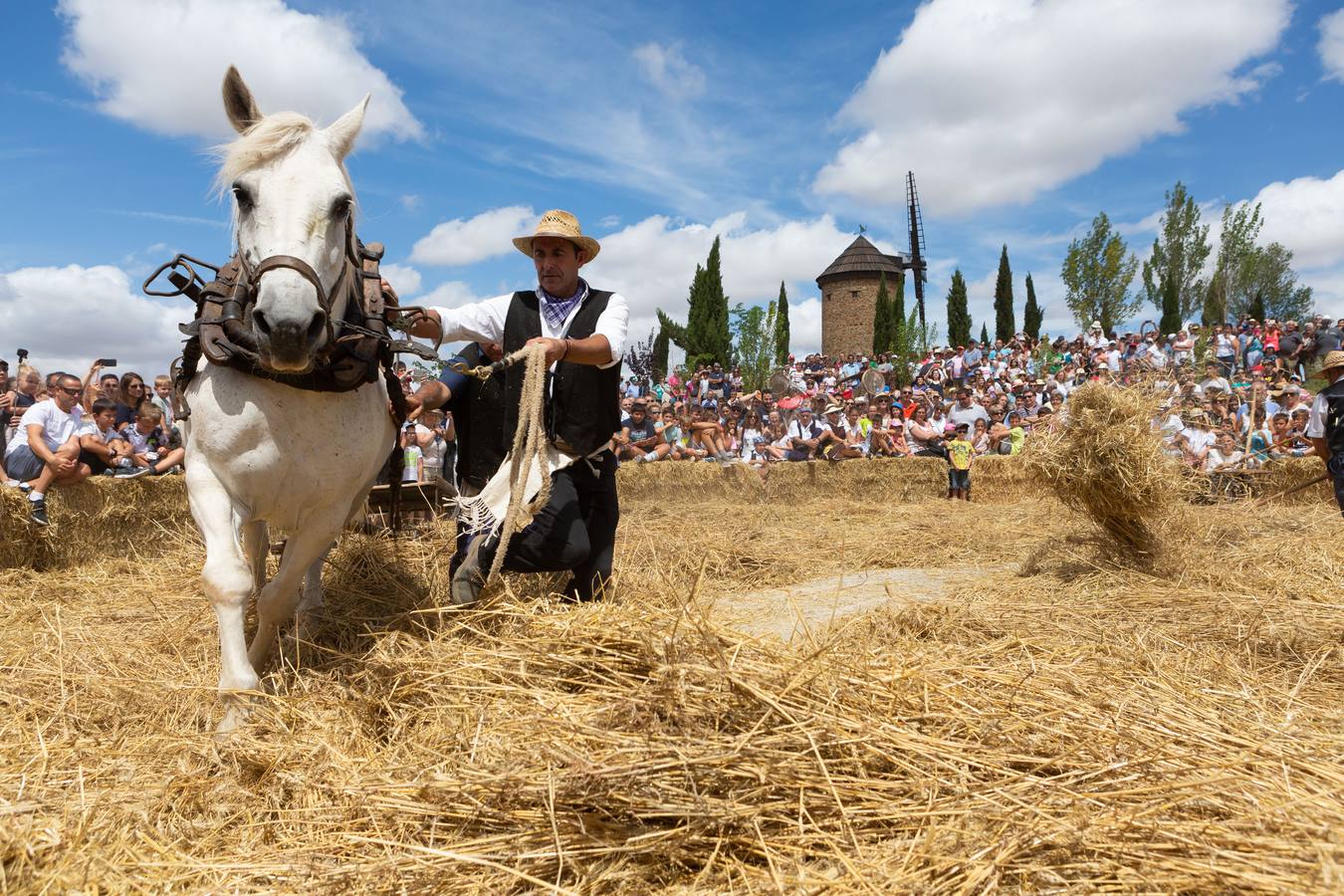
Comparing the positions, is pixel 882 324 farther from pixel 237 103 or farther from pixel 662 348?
pixel 237 103

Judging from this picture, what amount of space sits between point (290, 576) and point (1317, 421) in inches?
329

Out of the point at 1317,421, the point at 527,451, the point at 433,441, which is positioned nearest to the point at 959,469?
the point at 1317,421

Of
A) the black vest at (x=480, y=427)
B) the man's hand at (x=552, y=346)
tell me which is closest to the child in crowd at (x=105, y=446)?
the black vest at (x=480, y=427)

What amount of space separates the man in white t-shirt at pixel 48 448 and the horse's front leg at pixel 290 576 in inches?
192

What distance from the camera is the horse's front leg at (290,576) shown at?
3.68 m

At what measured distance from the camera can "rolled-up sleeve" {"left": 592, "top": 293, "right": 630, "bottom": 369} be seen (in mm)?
3914

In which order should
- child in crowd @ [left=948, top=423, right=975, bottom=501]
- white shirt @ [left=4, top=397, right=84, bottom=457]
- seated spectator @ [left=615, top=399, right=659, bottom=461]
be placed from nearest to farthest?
1. white shirt @ [left=4, top=397, right=84, bottom=457]
2. child in crowd @ [left=948, top=423, right=975, bottom=501]
3. seated spectator @ [left=615, top=399, right=659, bottom=461]

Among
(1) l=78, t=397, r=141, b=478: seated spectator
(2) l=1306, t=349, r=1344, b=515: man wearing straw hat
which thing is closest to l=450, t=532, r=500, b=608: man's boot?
(1) l=78, t=397, r=141, b=478: seated spectator

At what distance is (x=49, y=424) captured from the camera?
7934 millimetres

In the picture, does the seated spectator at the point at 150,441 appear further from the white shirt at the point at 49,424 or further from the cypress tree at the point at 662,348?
the cypress tree at the point at 662,348

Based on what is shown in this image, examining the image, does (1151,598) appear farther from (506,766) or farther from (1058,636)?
(506,766)

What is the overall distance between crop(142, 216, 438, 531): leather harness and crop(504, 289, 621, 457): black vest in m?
0.49

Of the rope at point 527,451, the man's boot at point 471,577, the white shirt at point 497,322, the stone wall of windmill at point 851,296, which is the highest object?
the stone wall of windmill at point 851,296

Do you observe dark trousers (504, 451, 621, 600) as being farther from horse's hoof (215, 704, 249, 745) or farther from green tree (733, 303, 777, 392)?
green tree (733, 303, 777, 392)
